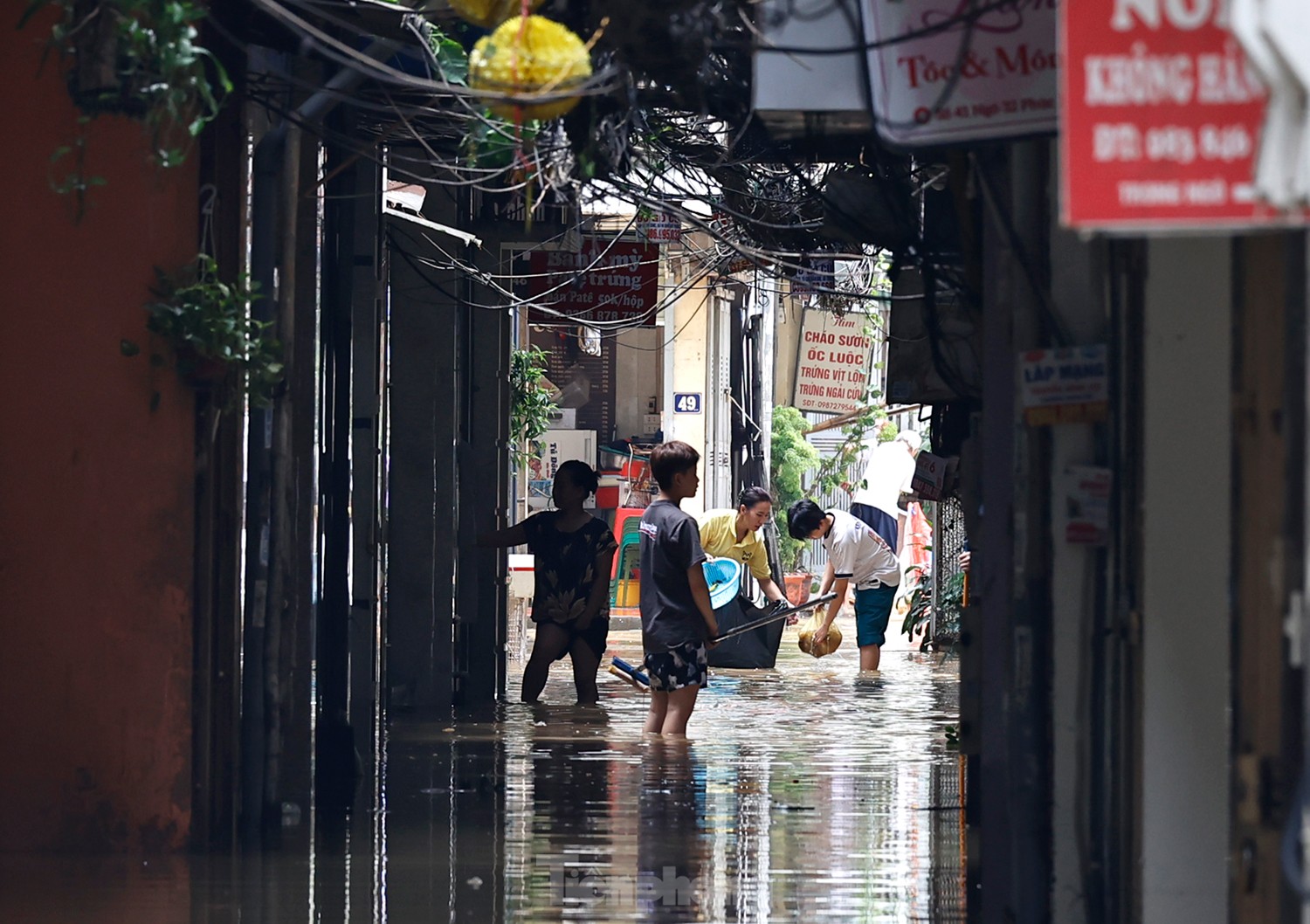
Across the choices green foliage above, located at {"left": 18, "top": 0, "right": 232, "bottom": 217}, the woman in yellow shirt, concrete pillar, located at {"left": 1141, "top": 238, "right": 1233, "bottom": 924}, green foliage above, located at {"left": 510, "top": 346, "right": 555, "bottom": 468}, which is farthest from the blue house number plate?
concrete pillar, located at {"left": 1141, "top": 238, "right": 1233, "bottom": 924}

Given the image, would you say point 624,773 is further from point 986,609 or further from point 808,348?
point 808,348

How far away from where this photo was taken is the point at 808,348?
83.4ft

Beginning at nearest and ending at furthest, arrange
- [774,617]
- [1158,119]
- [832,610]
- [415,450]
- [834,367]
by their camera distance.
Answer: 1. [1158,119]
2. [415,450]
3. [774,617]
4. [832,610]
5. [834,367]

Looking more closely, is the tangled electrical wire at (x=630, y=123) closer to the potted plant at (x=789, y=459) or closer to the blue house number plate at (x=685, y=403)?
the blue house number plate at (x=685, y=403)

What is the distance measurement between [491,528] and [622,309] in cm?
213

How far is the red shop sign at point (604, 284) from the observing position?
15.9 metres

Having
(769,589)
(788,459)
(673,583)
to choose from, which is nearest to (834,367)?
(769,589)

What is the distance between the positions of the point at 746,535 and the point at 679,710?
15.6 ft

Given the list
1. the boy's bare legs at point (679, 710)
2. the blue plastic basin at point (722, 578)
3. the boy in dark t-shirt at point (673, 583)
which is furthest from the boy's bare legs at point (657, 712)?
the blue plastic basin at point (722, 578)

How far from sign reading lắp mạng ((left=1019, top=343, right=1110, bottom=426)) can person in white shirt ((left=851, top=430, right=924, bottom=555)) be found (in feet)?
62.0

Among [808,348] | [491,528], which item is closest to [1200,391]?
[491,528]

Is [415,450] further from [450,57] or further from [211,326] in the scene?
[211,326]

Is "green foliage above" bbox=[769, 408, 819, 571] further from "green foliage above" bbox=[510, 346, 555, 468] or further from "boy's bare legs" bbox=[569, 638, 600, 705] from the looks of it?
"boy's bare legs" bbox=[569, 638, 600, 705]

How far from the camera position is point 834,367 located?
25.1 m
